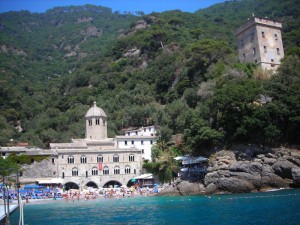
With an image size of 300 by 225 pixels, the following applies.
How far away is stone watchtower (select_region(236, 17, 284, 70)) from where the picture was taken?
192 ft

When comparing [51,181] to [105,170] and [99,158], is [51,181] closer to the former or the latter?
[99,158]

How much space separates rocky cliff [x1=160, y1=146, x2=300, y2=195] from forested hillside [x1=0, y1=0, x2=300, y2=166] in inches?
91.4

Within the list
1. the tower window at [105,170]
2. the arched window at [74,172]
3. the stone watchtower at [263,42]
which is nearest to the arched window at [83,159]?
the arched window at [74,172]

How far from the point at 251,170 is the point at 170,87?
130 feet

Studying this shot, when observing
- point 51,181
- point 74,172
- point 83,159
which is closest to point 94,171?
point 83,159

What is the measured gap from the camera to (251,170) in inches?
1713

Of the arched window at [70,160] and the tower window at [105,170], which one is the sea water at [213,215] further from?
the tower window at [105,170]

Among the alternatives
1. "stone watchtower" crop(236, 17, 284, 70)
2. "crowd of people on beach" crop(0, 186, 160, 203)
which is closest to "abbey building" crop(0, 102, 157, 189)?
"crowd of people on beach" crop(0, 186, 160, 203)

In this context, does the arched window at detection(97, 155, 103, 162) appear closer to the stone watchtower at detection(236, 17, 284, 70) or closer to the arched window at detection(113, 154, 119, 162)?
the arched window at detection(113, 154, 119, 162)

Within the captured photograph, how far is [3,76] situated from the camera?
377 ft

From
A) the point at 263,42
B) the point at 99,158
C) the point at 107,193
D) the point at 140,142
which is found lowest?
the point at 107,193

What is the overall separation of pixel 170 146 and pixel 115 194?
1142 centimetres

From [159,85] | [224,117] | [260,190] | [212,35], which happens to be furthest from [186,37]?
[260,190]

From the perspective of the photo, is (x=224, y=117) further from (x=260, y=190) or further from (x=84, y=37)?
(x=84, y=37)
